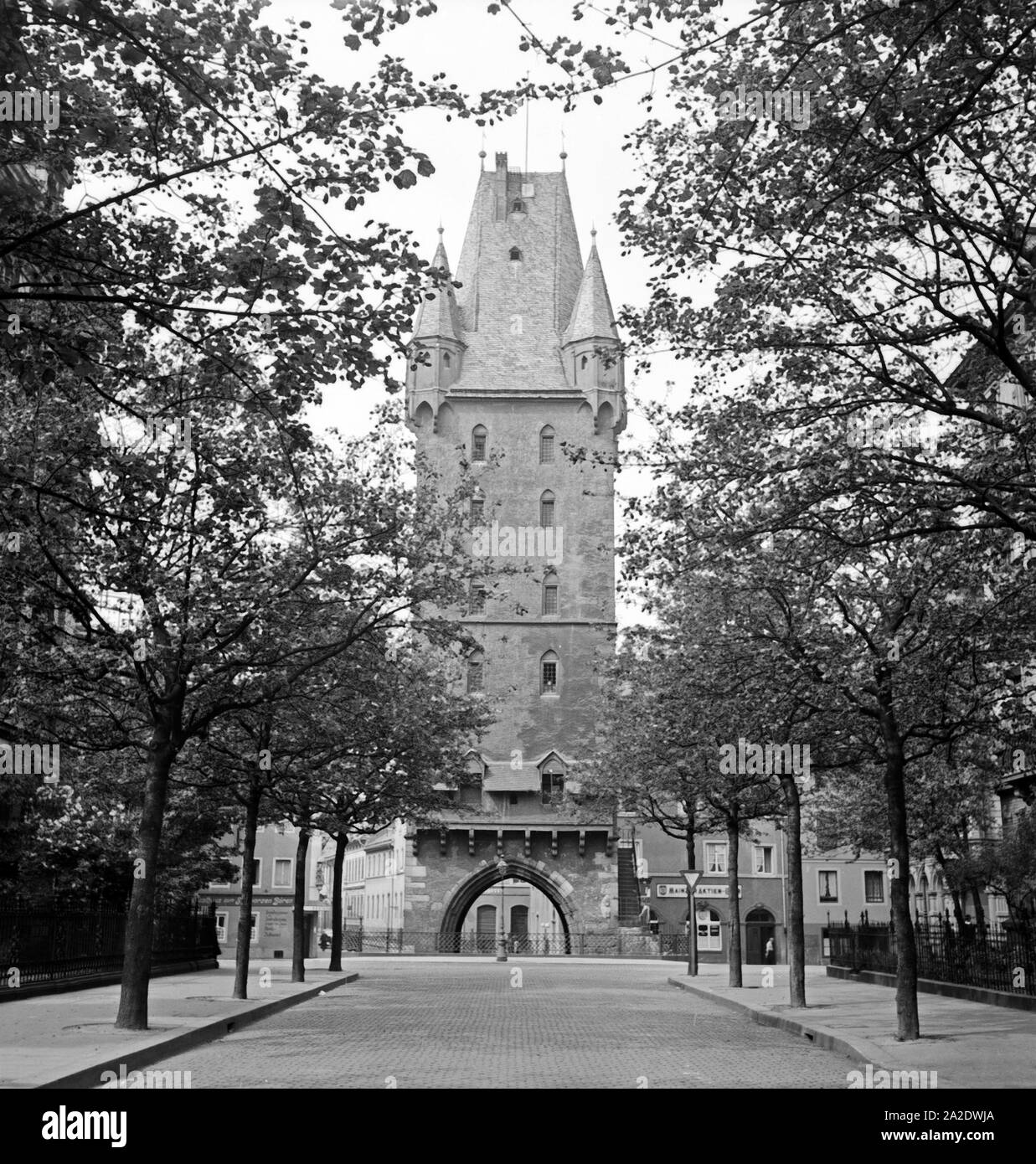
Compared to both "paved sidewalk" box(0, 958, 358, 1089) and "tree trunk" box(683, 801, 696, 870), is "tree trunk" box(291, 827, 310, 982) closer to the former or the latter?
"paved sidewalk" box(0, 958, 358, 1089)

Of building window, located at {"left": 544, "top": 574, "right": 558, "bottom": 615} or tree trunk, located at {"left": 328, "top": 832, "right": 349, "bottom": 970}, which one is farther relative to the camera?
building window, located at {"left": 544, "top": 574, "right": 558, "bottom": 615}

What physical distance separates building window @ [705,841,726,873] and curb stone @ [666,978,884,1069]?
2044 inches

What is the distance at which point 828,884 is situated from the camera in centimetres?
8150

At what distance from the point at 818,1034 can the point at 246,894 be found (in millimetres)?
12404

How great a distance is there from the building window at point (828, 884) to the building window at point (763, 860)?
2.80m

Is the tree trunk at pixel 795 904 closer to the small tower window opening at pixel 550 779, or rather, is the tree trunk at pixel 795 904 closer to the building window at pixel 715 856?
the small tower window opening at pixel 550 779

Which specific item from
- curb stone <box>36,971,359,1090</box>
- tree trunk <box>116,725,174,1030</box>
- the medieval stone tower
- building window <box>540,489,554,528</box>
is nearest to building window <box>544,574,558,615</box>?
the medieval stone tower

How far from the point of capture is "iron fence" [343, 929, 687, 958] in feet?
232

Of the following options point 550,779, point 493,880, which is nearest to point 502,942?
point 493,880

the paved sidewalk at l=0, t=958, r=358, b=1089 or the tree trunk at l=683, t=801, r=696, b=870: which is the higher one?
the tree trunk at l=683, t=801, r=696, b=870

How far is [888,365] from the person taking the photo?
16.6 metres

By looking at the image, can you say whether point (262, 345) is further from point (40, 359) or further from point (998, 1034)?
point (998, 1034)

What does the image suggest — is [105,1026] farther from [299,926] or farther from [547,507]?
[547,507]

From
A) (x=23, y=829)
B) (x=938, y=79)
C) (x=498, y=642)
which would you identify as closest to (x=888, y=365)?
(x=938, y=79)
